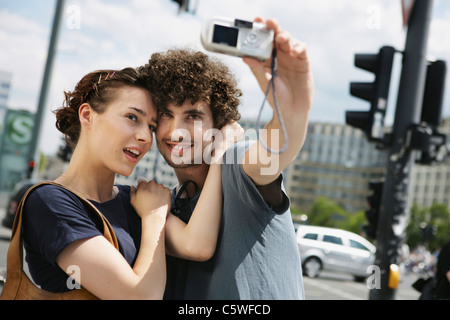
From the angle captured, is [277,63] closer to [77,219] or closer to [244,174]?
[244,174]

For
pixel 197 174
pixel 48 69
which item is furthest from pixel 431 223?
pixel 197 174

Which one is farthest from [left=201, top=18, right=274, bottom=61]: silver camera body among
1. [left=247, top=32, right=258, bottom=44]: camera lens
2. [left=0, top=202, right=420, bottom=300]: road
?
[left=0, top=202, right=420, bottom=300]: road

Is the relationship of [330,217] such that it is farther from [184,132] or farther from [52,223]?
[52,223]

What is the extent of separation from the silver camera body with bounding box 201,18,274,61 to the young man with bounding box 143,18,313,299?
27 millimetres

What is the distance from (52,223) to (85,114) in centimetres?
47

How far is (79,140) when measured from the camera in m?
1.82

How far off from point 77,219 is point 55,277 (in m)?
0.18

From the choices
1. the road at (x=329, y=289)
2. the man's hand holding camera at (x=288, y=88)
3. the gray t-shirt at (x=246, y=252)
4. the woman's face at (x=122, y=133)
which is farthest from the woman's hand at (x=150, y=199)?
the road at (x=329, y=289)

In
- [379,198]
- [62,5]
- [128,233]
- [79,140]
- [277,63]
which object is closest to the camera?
[277,63]

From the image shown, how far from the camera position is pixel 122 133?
171cm

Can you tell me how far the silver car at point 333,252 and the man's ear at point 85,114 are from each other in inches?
542

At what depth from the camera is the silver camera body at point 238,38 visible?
1.32 m

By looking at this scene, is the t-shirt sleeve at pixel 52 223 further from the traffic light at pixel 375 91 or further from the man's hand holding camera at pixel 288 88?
the traffic light at pixel 375 91
